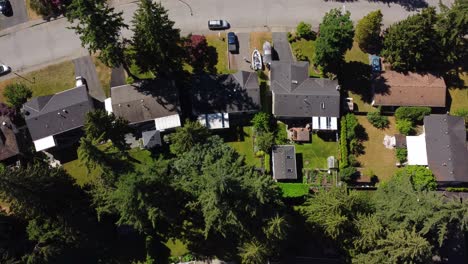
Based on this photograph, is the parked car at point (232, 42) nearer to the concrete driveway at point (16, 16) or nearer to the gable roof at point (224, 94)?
the gable roof at point (224, 94)

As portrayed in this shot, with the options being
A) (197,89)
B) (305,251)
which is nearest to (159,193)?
(197,89)

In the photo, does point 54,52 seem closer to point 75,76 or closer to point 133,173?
point 75,76

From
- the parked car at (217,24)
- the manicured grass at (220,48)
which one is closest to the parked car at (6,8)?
the manicured grass at (220,48)

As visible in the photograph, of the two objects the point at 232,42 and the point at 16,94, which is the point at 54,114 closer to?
the point at 16,94

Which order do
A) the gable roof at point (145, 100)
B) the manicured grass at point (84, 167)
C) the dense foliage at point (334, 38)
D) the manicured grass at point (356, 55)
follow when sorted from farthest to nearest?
the manicured grass at point (356, 55)
the manicured grass at point (84, 167)
the gable roof at point (145, 100)
the dense foliage at point (334, 38)

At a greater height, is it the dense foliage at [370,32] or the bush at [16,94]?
the dense foliage at [370,32]

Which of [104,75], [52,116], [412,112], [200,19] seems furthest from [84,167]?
[412,112]
